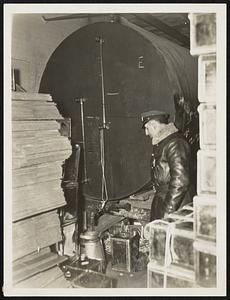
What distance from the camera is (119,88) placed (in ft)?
15.2

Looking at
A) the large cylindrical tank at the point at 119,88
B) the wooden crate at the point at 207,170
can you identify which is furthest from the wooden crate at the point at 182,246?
the large cylindrical tank at the point at 119,88

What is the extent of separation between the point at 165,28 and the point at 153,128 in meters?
1.88

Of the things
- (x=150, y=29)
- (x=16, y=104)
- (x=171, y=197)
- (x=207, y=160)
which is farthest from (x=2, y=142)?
(x=150, y=29)

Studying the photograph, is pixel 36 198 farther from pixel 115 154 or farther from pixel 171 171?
pixel 115 154

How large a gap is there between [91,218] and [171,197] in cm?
124

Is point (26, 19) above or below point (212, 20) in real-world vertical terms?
above

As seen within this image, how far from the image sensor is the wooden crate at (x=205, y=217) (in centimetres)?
270

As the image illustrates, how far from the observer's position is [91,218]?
4629mm

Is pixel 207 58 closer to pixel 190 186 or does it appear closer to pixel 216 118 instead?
pixel 216 118

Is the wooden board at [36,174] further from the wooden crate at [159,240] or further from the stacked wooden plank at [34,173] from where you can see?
the wooden crate at [159,240]

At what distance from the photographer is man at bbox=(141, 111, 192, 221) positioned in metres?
3.90

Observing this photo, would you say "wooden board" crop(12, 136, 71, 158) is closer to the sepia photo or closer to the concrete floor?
the sepia photo

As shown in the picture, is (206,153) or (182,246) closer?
(206,153)

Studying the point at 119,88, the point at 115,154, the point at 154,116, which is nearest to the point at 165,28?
the point at 119,88
